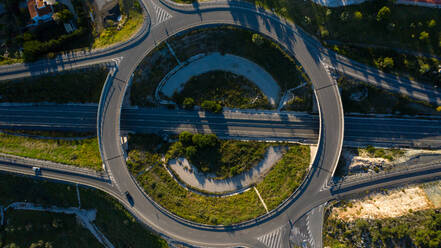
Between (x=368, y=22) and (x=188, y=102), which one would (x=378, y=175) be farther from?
(x=188, y=102)

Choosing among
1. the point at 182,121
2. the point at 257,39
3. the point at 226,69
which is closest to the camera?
the point at 257,39

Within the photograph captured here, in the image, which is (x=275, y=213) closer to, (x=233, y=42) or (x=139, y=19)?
(x=233, y=42)

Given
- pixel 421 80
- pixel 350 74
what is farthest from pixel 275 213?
pixel 421 80

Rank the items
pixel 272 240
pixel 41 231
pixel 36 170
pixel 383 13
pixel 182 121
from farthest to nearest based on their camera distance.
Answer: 1. pixel 41 231
2. pixel 182 121
3. pixel 36 170
4. pixel 272 240
5. pixel 383 13

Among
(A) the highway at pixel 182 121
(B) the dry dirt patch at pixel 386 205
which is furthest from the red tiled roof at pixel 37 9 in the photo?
(B) the dry dirt patch at pixel 386 205

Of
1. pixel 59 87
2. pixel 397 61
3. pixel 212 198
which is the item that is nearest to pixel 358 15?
pixel 397 61

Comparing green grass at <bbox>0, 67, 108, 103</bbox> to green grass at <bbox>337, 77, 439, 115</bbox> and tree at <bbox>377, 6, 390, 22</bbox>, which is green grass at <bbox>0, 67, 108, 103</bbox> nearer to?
green grass at <bbox>337, 77, 439, 115</bbox>
